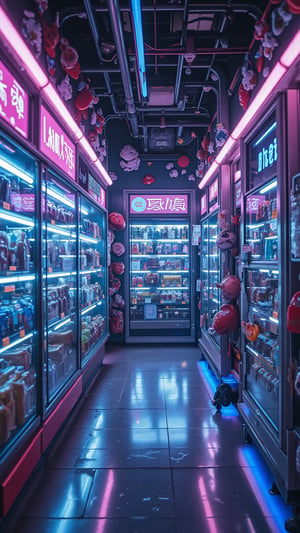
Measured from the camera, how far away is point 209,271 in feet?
18.6

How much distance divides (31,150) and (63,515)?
2456 mm

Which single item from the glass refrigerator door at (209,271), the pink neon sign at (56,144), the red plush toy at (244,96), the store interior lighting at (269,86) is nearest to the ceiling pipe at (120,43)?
the pink neon sign at (56,144)

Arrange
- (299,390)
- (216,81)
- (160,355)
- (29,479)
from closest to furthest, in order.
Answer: (299,390) → (29,479) → (216,81) → (160,355)

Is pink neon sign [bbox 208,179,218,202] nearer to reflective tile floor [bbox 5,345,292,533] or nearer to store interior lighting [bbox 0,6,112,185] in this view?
store interior lighting [bbox 0,6,112,185]

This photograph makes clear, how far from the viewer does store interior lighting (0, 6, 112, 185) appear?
1.98 meters

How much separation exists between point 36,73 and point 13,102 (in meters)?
0.36

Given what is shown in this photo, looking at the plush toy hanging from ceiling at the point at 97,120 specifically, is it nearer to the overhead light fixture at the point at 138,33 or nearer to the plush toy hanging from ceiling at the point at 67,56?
the overhead light fixture at the point at 138,33

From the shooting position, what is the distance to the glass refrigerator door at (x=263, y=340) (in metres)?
2.70

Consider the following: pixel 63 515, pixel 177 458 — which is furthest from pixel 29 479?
pixel 177 458

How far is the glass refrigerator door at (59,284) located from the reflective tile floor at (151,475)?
1.89 feet

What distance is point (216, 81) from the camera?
176 inches

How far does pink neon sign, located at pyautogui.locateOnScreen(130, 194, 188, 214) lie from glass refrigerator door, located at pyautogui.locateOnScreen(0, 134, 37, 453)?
14.2 ft

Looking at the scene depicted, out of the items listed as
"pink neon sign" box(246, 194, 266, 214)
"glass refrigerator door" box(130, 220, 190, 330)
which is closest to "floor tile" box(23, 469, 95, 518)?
"pink neon sign" box(246, 194, 266, 214)

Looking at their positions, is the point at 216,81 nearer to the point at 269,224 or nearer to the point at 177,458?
the point at 269,224
